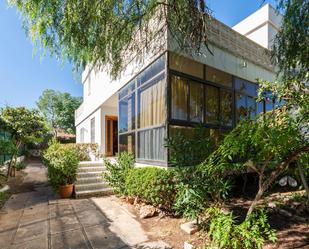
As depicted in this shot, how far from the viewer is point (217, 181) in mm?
4453

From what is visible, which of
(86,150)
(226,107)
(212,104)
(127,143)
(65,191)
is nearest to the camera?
(65,191)

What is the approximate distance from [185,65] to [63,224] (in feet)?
17.7

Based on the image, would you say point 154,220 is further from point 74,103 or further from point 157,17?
point 74,103

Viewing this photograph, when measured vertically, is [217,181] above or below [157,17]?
below

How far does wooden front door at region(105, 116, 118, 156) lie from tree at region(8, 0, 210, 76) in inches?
298

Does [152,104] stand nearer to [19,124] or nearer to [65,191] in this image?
[65,191]

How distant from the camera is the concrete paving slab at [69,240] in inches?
163

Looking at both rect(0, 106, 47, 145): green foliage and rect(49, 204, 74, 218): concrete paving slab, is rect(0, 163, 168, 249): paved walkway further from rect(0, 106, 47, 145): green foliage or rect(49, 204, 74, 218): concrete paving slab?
rect(0, 106, 47, 145): green foliage

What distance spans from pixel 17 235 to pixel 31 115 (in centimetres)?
888

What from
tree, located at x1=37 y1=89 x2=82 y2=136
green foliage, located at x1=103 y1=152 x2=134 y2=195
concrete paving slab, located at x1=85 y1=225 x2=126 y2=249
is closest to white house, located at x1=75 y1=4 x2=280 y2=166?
green foliage, located at x1=103 y1=152 x2=134 y2=195

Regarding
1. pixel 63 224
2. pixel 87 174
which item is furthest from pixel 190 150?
pixel 87 174

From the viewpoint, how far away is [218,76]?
8.12 meters

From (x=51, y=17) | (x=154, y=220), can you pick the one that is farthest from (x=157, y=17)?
(x=154, y=220)

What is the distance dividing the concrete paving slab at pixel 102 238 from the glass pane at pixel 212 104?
4573 mm
